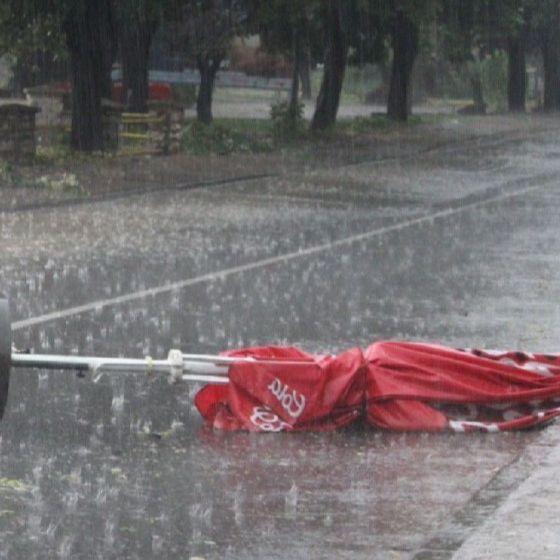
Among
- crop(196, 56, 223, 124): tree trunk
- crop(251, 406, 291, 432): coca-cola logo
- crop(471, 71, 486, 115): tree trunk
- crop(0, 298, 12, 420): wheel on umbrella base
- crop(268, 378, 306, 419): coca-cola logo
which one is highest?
crop(0, 298, 12, 420): wheel on umbrella base

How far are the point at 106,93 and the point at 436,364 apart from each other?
30.5 m

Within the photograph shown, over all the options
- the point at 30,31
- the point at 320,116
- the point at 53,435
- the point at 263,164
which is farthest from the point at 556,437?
the point at 320,116

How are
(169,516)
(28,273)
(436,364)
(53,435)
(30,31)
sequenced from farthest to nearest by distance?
(30,31) → (28,273) → (436,364) → (53,435) → (169,516)

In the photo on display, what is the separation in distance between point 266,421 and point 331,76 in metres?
36.6

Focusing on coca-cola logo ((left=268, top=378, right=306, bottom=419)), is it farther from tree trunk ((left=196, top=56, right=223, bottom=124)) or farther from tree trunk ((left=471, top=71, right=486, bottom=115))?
tree trunk ((left=471, top=71, right=486, bottom=115))

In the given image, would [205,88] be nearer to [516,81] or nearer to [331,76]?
[331,76]

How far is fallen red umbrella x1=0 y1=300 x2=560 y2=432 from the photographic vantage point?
8.50m

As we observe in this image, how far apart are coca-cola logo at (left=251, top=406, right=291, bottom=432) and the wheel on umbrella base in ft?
6.97

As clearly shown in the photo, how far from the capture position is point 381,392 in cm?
862

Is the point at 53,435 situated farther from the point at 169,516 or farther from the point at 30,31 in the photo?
the point at 30,31

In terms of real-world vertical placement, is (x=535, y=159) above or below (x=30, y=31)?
below

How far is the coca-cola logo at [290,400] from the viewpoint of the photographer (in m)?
8.50

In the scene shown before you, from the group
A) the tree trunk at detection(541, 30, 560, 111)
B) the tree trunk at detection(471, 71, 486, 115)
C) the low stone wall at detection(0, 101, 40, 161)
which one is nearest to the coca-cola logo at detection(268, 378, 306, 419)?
the low stone wall at detection(0, 101, 40, 161)

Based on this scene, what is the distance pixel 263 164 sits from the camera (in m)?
32.1
